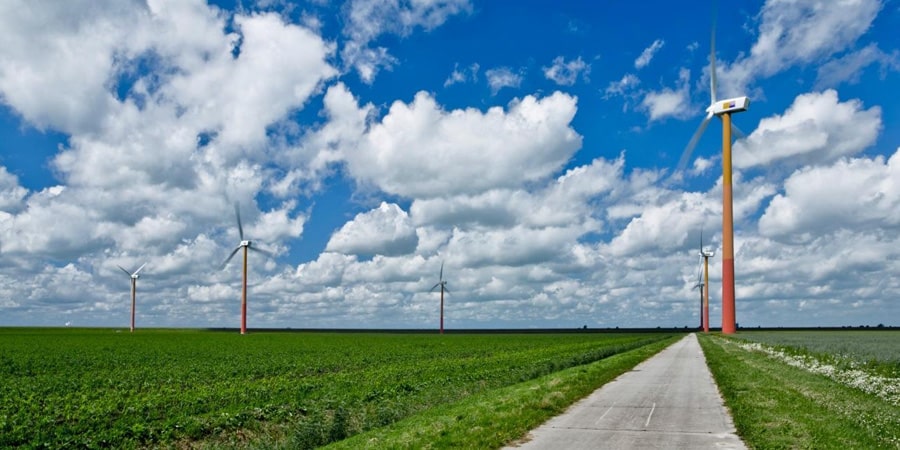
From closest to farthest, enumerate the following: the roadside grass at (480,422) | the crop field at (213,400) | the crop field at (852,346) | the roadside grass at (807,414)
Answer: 1. the roadside grass at (807,414)
2. the roadside grass at (480,422)
3. the crop field at (213,400)
4. the crop field at (852,346)

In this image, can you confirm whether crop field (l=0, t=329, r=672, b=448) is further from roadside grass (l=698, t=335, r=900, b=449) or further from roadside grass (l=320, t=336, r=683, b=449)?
roadside grass (l=698, t=335, r=900, b=449)

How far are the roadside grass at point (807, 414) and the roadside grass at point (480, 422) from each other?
5338 millimetres

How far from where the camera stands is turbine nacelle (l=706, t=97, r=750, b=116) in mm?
93144

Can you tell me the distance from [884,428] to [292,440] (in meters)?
15.0

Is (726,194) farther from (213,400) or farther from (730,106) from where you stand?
(213,400)

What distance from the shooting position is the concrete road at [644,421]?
1605 cm

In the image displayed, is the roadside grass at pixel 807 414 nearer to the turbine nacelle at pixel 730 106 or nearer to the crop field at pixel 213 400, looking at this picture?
the crop field at pixel 213 400

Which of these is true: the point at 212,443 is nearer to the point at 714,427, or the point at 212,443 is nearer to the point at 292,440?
the point at 292,440

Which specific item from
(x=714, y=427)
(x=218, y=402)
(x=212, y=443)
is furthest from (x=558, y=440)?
(x=218, y=402)

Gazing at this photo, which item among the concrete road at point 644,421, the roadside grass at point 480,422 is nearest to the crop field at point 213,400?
the roadside grass at point 480,422

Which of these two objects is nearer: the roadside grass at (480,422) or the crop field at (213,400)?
the roadside grass at (480,422)

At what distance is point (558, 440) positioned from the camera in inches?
647

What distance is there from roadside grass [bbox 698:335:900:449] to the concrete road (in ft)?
2.11

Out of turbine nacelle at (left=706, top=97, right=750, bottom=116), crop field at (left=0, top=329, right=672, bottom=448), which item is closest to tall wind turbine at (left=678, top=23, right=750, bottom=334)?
turbine nacelle at (left=706, top=97, right=750, bottom=116)
